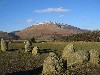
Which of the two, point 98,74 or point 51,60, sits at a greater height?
point 51,60

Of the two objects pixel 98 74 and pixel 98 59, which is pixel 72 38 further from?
pixel 98 74

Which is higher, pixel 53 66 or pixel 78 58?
pixel 78 58

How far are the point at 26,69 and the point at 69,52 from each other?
9770 mm

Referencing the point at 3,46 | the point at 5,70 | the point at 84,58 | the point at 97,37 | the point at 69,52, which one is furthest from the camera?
the point at 97,37

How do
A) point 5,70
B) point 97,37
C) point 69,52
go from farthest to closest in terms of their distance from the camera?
1. point 97,37
2. point 69,52
3. point 5,70

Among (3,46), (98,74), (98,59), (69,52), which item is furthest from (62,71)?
(3,46)

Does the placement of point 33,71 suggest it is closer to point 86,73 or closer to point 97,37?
point 86,73

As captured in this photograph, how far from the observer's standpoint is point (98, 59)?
3447 cm

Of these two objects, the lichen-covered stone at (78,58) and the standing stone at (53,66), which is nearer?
the standing stone at (53,66)

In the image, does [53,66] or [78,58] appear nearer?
[53,66]

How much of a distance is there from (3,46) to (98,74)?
31.8 meters

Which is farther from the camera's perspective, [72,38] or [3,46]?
[72,38]

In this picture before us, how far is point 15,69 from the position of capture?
3083 centimetres

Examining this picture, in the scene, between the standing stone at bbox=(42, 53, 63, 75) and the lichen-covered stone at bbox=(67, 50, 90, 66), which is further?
the lichen-covered stone at bbox=(67, 50, 90, 66)
